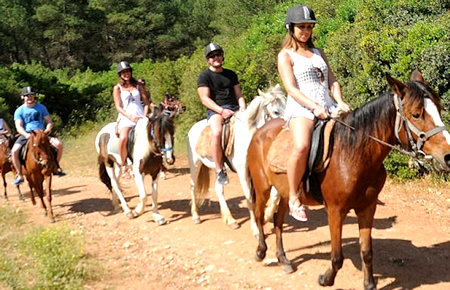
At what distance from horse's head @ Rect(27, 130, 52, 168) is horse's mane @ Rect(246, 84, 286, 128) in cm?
422

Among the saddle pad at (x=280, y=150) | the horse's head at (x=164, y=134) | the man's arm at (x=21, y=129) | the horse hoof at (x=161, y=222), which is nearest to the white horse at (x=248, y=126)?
the horse's head at (x=164, y=134)

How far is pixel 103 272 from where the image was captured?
5.44 m

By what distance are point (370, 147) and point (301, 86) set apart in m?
0.93

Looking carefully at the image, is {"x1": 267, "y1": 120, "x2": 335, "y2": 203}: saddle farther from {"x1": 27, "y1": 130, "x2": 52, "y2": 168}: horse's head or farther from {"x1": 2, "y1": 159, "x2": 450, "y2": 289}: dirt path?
{"x1": 27, "y1": 130, "x2": 52, "y2": 168}: horse's head

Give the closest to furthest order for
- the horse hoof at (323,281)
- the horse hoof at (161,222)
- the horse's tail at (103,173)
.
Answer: the horse hoof at (323,281)
the horse hoof at (161,222)
the horse's tail at (103,173)

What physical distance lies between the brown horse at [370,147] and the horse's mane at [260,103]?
6.74 ft

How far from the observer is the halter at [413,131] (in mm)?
3654

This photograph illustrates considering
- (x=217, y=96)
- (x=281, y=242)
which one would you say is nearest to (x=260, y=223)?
(x=281, y=242)

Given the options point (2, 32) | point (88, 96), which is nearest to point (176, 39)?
point (2, 32)

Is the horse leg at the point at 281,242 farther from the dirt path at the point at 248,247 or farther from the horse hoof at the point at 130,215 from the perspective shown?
the horse hoof at the point at 130,215

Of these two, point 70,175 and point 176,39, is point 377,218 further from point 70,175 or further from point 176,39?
point 176,39

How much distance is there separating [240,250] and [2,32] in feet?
131

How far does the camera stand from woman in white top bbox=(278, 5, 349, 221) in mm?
4305

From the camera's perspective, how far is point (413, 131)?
373 cm
